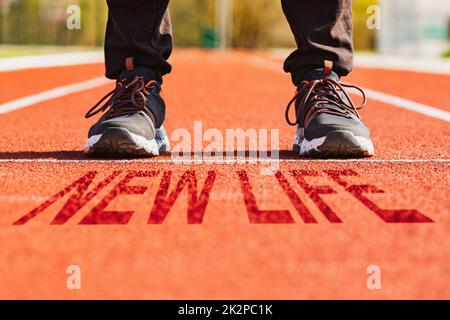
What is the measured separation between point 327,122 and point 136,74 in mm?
728

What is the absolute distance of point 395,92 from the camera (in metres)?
6.33

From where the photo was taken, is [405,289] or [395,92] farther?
[395,92]

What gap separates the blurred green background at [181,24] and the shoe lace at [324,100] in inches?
1145

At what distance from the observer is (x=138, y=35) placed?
2.85m

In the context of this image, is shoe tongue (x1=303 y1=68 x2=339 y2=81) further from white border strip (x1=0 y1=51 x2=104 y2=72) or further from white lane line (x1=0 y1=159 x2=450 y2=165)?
white border strip (x1=0 y1=51 x2=104 y2=72)

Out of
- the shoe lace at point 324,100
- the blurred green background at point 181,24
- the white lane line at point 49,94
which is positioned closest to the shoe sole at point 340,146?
the shoe lace at point 324,100

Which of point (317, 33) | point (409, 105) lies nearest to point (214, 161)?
point (317, 33)

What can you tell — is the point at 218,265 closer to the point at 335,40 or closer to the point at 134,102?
the point at 134,102

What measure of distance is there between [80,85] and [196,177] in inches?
206

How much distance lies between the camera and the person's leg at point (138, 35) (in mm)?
2844

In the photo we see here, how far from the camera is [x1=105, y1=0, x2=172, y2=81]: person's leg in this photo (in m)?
2.84

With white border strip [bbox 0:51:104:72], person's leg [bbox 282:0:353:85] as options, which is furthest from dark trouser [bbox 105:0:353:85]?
white border strip [bbox 0:51:104:72]
